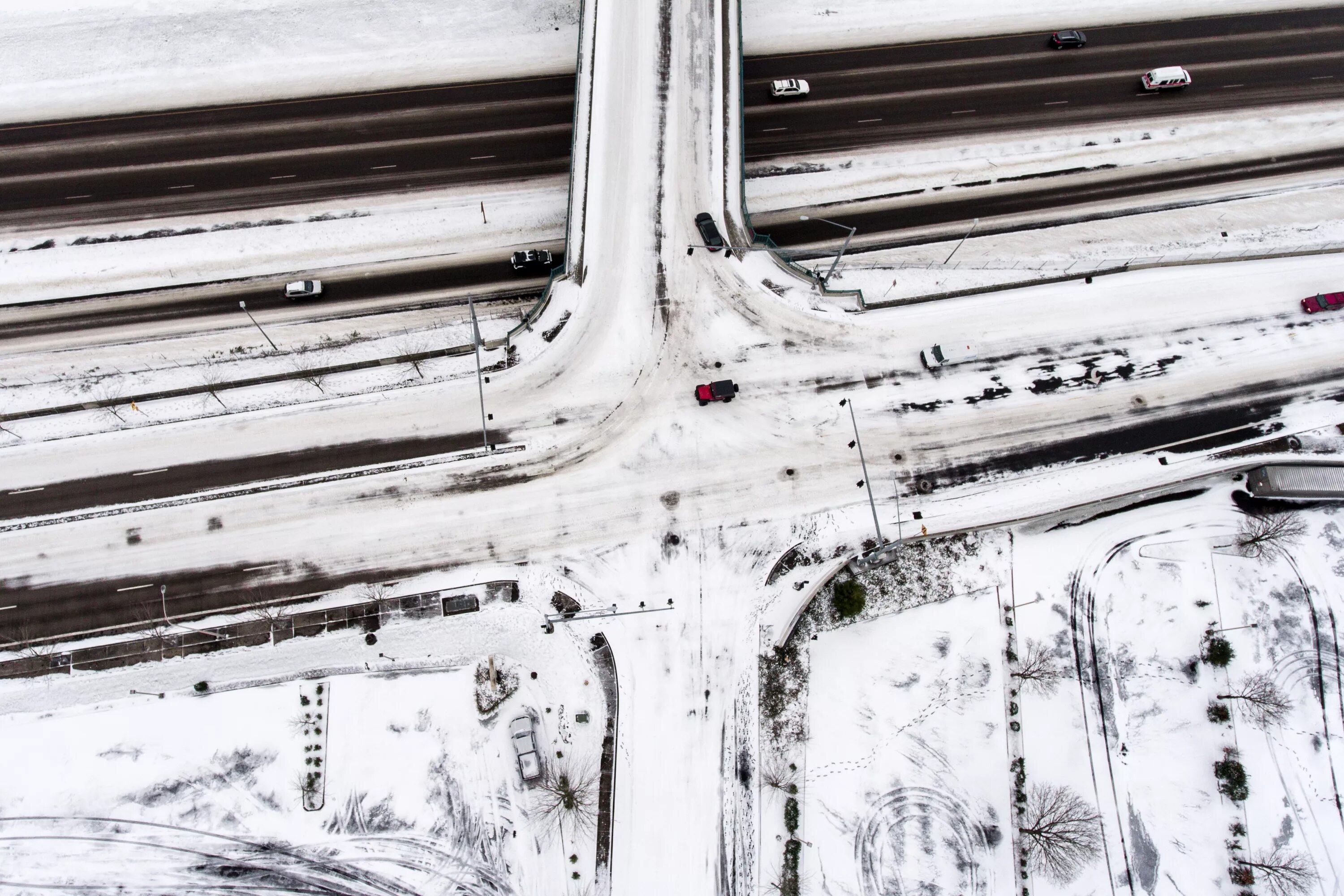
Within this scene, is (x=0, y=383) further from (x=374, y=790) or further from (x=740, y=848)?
(x=740, y=848)

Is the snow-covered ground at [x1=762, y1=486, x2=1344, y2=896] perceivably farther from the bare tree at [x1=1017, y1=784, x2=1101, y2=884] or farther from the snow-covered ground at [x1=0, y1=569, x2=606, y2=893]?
the snow-covered ground at [x1=0, y1=569, x2=606, y2=893]

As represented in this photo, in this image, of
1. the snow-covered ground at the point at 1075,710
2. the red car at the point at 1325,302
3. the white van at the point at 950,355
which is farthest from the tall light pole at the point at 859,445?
the red car at the point at 1325,302

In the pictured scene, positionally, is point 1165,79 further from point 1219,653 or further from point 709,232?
point 1219,653

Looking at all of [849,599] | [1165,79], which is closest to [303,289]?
[849,599]

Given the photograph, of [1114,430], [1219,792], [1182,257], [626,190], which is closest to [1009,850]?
[1219,792]

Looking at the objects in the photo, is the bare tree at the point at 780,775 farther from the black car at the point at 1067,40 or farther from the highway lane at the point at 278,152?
the black car at the point at 1067,40

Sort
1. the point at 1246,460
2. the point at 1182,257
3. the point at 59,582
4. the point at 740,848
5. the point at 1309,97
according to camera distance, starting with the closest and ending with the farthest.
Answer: the point at 740,848
the point at 59,582
the point at 1246,460
the point at 1182,257
the point at 1309,97

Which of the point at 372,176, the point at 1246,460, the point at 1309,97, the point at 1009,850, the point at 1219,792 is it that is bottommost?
the point at 1009,850
